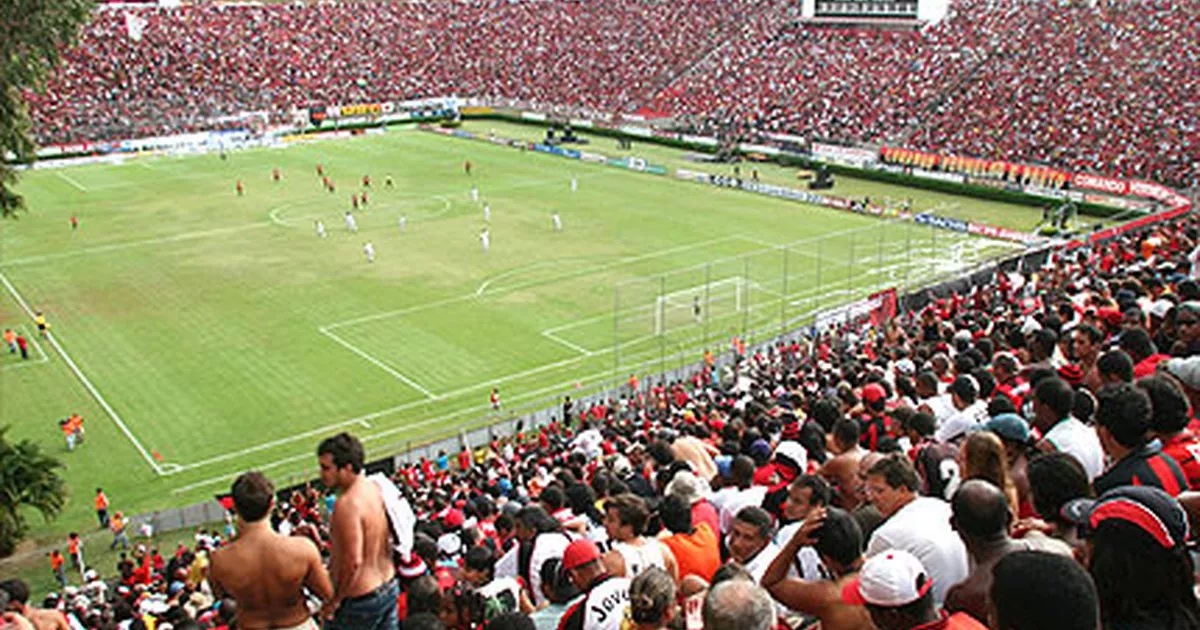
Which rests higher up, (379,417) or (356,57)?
(356,57)

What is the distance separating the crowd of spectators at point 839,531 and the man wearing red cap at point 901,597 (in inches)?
0.4

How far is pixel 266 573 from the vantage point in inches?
255

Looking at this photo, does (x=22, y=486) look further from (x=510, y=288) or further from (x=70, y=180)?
(x=70, y=180)

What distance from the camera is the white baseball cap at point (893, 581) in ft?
15.8

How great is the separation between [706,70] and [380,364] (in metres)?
59.8

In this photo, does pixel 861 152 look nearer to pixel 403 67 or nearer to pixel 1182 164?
pixel 1182 164

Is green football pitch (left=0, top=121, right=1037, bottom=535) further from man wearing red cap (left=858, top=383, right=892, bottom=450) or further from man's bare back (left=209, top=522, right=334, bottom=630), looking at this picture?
man's bare back (left=209, top=522, right=334, bottom=630)

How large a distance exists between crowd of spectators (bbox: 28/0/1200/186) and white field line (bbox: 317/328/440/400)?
792 inches

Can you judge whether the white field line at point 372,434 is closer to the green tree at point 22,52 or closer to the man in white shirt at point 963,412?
the green tree at point 22,52

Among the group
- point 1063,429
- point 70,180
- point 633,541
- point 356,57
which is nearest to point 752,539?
point 633,541

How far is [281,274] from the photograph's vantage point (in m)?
42.2

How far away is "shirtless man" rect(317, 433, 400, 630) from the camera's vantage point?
6.64 m

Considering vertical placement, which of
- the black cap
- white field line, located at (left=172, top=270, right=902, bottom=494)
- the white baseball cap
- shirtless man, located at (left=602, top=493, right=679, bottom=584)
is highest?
the black cap

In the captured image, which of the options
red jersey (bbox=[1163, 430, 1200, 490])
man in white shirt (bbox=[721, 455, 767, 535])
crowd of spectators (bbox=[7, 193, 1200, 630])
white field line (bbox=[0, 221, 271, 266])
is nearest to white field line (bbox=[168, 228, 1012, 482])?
crowd of spectators (bbox=[7, 193, 1200, 630])
